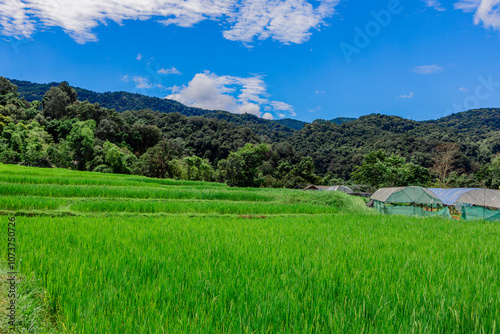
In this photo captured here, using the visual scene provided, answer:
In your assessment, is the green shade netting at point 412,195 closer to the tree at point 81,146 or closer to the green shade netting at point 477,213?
the green shade netting at point 477,213

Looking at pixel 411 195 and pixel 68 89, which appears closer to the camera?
pixel 411 195

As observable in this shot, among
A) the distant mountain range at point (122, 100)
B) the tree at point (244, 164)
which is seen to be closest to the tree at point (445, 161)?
the tree at point (244, 164)

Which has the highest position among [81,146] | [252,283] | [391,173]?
[81,146]

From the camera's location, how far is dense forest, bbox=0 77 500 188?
33.2 m

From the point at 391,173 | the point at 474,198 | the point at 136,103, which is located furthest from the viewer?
the point at 136,103

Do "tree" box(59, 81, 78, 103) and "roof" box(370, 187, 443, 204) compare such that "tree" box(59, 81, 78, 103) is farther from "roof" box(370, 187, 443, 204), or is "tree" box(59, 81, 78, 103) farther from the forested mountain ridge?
"roof" box(370, 187, 443, 204)

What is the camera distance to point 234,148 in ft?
170

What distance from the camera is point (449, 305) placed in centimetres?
226

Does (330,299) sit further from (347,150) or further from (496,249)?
(347,150)

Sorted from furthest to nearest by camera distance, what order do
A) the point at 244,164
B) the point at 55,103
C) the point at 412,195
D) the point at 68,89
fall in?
the point at 68,89 < the point at 55,103 < the point at 244,164 < the point at 412,195

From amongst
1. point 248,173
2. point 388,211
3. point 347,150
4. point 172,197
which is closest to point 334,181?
point 347,150

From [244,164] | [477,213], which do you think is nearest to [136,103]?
[244,164]

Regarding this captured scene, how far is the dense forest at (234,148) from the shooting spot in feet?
109

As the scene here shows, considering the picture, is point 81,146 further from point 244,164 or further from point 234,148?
point 244,164
